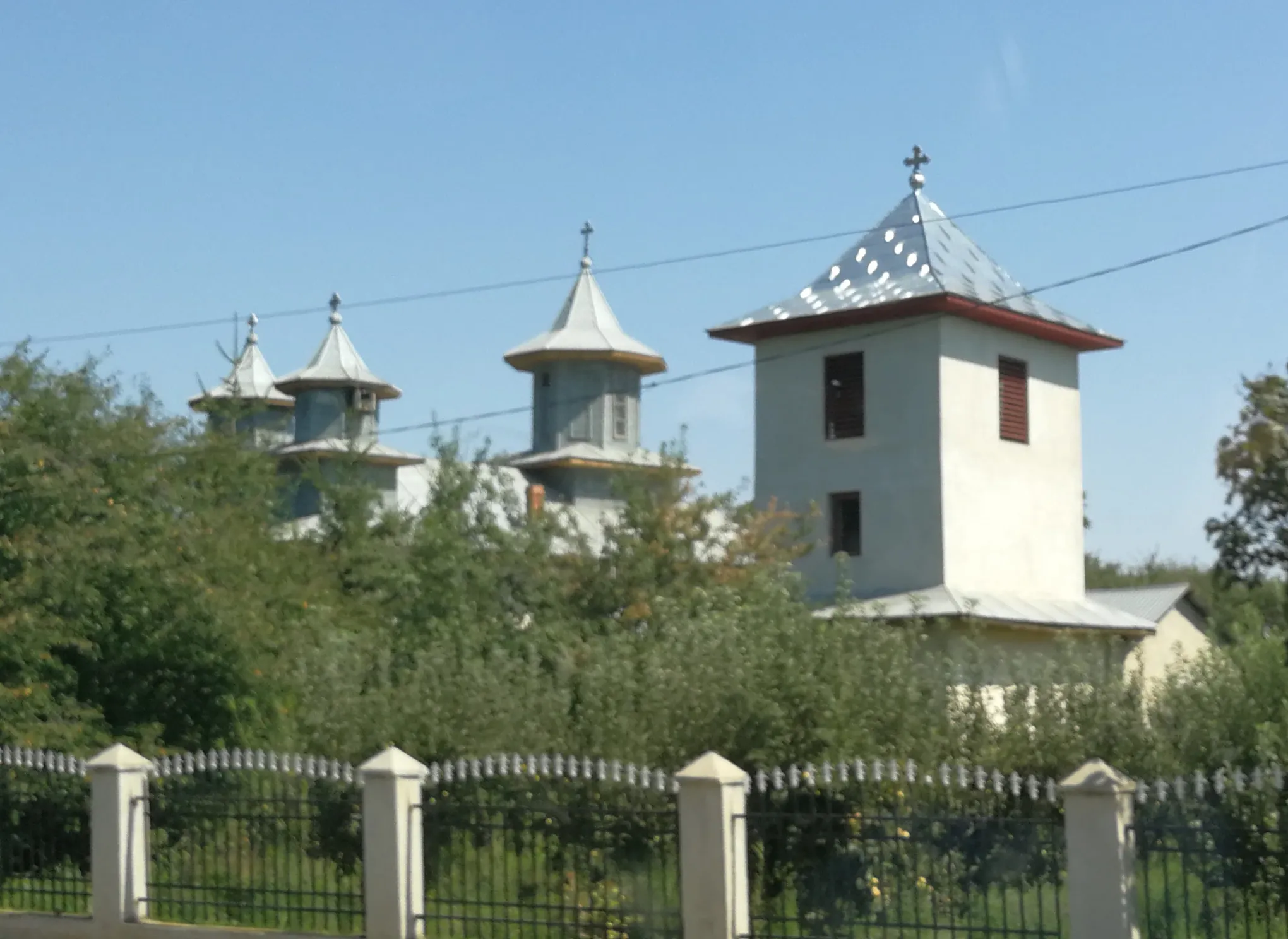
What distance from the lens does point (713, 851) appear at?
1192cm

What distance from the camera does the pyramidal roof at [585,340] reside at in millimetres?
53375

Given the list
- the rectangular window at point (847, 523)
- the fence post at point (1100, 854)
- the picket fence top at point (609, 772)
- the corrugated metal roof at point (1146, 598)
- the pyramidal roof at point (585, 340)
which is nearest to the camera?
the fence post at point (1100, 854)

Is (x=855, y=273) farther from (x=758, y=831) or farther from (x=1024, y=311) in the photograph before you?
(x=758, y=831)

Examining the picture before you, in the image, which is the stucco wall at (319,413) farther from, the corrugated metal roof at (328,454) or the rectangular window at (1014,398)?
the rectangular window at (1014,398)

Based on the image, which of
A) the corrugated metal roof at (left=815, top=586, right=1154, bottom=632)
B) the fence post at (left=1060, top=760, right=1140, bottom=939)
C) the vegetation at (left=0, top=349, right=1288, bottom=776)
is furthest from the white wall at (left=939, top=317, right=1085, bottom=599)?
the fence post at (left=1060, top=760, right=1140, bottom=939)

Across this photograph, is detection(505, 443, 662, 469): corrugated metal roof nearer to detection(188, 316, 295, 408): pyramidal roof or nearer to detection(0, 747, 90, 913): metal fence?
detection(188, 316, 295, 408): pyramidal roof

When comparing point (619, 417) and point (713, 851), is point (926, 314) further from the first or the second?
point (619, 417)

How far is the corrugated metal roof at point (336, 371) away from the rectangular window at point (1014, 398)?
3258 centimetres

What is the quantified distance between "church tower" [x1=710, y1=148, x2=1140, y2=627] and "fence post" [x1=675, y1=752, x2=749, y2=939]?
14.0 m

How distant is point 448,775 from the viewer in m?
13.5

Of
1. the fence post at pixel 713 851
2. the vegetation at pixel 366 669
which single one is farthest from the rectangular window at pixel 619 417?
the fence post at pixel 713 851

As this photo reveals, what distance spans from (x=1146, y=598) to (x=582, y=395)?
1936 cm

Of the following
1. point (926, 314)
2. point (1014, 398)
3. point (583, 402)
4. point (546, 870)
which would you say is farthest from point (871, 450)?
point (583, 402)

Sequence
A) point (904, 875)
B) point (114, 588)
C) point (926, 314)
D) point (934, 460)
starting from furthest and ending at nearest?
1. point (926, 314)
2. point (934, 460)
3. point (114, 588)
4. point (904, 875)
